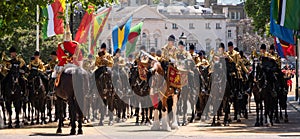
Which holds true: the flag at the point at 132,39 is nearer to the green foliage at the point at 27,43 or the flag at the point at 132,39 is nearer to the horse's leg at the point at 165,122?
the horse's leg at the point at 165,122

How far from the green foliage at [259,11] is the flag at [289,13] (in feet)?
41.9

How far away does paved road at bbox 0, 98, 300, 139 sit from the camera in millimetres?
23484

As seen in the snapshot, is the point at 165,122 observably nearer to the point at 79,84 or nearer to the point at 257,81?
the point at 79,84

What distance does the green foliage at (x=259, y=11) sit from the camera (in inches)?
1719

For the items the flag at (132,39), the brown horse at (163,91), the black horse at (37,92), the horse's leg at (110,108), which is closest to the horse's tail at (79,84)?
the brown horse at (163,91)

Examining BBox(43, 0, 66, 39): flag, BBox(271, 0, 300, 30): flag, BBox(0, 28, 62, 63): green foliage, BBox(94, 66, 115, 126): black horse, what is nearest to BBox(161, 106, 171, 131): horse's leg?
BBox(94, 66, 115, 126): black horse

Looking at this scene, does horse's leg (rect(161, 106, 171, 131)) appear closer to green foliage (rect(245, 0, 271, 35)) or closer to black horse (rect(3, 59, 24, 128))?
black horse (rect(3, 59, 24, 128))

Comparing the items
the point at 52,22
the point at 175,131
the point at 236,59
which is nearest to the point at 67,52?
the point at 175,131

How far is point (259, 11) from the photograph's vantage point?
44.7 m

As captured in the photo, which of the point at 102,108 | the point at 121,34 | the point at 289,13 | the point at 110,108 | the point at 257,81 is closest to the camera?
the point at 257,81

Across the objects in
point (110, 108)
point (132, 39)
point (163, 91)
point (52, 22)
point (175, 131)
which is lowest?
point (175, 131)

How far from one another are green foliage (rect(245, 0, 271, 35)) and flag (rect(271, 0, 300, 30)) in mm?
12761

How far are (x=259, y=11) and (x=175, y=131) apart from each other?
65.6ft

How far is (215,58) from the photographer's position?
94.4 ft
